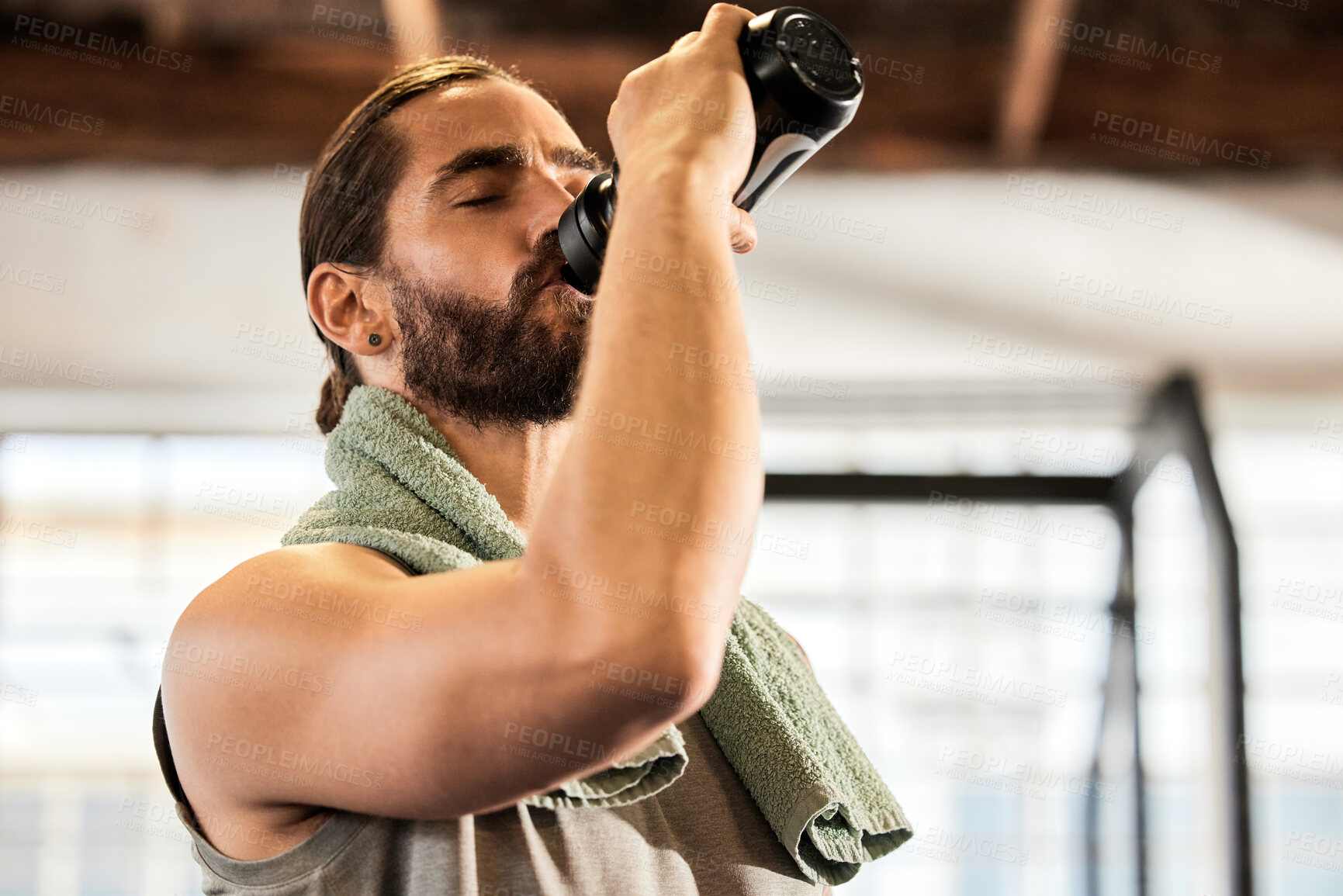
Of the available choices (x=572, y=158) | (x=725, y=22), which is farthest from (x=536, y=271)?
(x=725, y=22)

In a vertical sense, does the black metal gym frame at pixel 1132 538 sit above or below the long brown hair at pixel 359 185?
below

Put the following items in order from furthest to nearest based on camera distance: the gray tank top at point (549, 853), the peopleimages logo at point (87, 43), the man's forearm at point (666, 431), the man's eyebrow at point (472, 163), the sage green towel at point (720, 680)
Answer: the peopleimages logo at point (87, 43) < the man's eyebrow at point (472, 163) < the sage green towel at point (720, 680) < the gray tank top at point (549, 853) < the man's forearm at point (666, 431)

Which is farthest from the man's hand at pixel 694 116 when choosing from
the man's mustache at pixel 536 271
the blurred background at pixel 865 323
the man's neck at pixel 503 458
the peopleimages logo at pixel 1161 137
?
the peopleimages logo at pixel 1161 137

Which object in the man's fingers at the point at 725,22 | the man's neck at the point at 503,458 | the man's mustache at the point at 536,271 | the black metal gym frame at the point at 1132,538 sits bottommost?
the black metal gym frame at the point at 1132,538

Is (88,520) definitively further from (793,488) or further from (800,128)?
(800,128)

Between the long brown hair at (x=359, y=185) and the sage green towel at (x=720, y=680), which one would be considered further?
the long brown hair at (x=359, y=185)

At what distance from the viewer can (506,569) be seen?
1.74 ft

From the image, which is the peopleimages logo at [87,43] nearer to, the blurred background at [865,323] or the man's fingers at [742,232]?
the blurred background at [865,323]

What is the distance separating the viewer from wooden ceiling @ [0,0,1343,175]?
256cm

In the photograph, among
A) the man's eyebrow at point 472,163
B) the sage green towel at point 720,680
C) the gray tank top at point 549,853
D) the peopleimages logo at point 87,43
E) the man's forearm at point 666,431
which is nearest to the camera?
the man's forearm at point 666,431

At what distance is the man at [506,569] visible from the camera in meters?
0.51

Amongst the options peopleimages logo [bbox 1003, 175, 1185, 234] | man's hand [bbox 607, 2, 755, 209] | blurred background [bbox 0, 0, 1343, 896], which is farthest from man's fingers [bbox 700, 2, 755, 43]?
peopleimages logo [bbox 1003, 175, 1185, 234]

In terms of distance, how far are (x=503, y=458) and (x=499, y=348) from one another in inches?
4.0

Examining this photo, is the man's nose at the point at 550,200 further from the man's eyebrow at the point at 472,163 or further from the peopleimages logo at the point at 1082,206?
the peopleimages logo at the point at 1082,206
